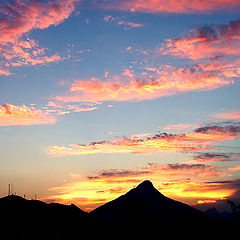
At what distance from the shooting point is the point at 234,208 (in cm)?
18112

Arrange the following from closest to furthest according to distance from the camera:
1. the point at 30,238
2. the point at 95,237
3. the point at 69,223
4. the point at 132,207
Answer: the point at 132,207
the point at 30,238
the point at 95,237
the point at 69,223

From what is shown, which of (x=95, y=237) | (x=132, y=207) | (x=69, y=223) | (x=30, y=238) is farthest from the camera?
(x=69, y=223)

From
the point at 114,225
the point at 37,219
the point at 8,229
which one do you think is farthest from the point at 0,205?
the point at 114,225

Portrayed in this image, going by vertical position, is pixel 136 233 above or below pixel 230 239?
above

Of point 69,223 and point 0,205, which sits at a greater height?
point 0,205

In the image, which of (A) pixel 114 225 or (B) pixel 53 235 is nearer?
(A) pixel 114 225

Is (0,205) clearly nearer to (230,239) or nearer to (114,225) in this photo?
(114,225)

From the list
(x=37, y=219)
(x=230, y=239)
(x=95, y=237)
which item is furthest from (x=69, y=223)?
(x=230, y=239)

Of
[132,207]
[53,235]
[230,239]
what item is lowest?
[230,239]

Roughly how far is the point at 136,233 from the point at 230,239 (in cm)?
8525

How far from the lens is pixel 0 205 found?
18012cm

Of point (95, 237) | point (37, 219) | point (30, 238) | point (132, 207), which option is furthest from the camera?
point (37, 219)

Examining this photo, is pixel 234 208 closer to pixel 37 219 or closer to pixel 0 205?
pixel 37 219

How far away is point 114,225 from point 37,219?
67440 millimetres
